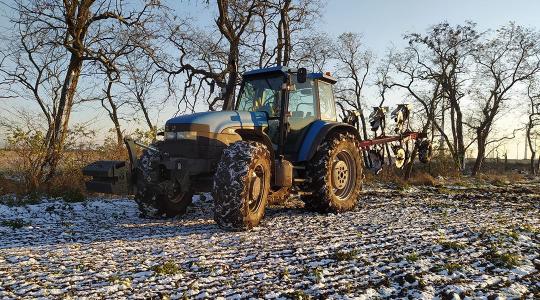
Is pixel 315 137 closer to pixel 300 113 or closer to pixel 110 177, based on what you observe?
pixel 300 113

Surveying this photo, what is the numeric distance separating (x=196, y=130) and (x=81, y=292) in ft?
9.62

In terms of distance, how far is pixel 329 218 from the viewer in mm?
6293

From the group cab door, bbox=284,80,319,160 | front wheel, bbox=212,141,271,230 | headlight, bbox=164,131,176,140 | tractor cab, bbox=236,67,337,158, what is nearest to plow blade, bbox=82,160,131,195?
headlight, bbox=164,131,176,140

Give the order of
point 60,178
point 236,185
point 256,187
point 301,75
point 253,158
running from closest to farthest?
point 236,185, point 253,158, point 256,187, point 301,75, point 60,178

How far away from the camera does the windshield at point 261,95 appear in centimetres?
657

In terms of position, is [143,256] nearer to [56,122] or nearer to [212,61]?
[56,122]

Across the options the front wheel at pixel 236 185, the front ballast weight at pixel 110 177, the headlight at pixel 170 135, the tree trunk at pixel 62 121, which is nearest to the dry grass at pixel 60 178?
the tree trunk at pixel 62 121

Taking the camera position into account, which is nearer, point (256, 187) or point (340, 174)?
point (256, 187)

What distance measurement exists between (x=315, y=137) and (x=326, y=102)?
1074 millimetres

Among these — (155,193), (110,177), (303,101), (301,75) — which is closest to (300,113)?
(303,101)

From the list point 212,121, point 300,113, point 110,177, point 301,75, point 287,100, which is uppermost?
point 301,75

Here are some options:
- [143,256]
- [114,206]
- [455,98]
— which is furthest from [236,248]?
[455,98]

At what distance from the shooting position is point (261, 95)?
22.4ft

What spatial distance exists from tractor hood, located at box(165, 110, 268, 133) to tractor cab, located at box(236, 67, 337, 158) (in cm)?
47
